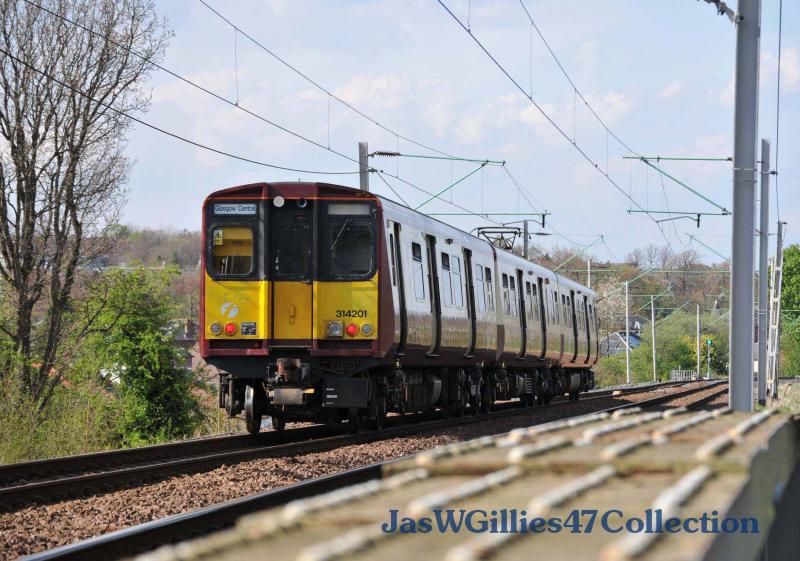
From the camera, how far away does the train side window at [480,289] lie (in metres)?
21.7

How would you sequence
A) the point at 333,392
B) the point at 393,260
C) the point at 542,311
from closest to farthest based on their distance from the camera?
the point at 333,392 → the point at 393,260 → the point at 542,311

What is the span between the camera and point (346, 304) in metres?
16.1

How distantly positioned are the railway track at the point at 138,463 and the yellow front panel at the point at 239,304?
5.36 feet

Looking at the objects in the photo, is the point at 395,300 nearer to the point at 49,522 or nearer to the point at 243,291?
the point at 243,291

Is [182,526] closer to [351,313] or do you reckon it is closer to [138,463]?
[138,463]

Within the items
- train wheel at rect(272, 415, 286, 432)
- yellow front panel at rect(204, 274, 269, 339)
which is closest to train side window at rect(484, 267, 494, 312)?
train wheel at rect(272, 415, 286, 432)

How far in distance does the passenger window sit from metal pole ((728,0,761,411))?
7002 millimetres

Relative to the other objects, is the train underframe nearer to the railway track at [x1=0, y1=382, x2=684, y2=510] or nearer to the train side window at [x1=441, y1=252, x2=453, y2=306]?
the railway track at [x1=0, y1=382, x2=684, y2=510]

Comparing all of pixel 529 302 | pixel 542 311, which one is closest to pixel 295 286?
pixel 529 302

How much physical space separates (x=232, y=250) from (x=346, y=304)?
5.73 ft

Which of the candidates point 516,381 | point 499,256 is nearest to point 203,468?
point 499,256

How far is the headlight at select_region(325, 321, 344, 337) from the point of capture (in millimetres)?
16062

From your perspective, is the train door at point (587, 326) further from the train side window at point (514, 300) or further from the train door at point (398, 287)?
the train door at point (398, 287)

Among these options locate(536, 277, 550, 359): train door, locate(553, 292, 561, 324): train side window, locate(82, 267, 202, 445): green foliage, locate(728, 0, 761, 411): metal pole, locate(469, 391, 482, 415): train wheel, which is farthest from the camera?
locate(553, 292, 561, 324): train side window
